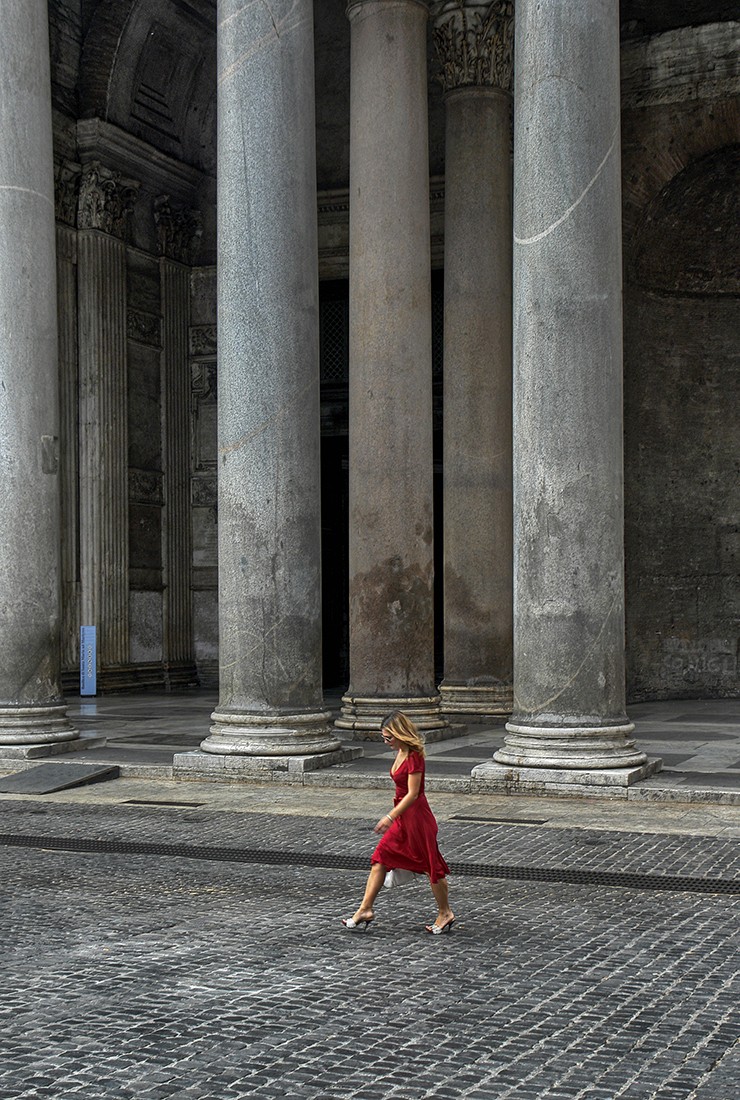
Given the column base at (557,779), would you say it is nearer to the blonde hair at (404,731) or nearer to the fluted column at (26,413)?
the blonde hair at (404,731)

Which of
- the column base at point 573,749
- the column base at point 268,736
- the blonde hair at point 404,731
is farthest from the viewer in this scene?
the column base at point 268,736

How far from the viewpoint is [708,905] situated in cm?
967

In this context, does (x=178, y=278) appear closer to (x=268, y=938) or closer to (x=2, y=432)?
(x=2, y=432)

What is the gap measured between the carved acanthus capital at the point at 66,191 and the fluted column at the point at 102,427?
134 mm

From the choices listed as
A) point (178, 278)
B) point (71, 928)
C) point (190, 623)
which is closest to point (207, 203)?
point (178, 278)

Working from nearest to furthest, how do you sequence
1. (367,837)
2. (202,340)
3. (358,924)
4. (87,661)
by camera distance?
(358,924) < (367,837) < (87,661) < (202,340)

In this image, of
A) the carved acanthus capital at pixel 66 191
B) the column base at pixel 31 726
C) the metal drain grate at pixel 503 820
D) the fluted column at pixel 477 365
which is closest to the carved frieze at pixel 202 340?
the carved acanthus capital at pixel 66 191

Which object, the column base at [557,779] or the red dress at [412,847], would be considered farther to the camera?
the column base at [557,779]

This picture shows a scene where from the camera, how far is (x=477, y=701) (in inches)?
822

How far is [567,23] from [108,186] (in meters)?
14.7

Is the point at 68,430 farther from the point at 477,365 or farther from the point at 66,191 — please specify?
the point at 477,365

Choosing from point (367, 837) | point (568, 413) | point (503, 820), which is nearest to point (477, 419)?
point (568, 413)

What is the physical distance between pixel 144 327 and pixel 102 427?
8.68ft

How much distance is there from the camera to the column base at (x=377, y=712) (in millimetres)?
18562
